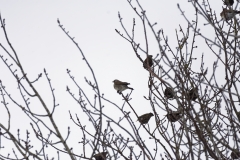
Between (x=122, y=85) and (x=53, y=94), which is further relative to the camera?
(x=122, y=85)

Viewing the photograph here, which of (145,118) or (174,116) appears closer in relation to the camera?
(174,116)

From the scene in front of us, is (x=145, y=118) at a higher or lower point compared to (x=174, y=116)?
higher

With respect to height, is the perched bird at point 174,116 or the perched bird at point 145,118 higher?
the perched bird at point 145,118

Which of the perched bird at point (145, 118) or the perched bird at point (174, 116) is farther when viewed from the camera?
the perched bird at point (145, 118)

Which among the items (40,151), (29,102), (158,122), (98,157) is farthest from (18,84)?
(158,122)

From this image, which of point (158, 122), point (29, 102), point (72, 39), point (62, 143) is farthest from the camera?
point (72, 39)

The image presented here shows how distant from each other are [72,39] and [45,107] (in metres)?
Answer: 0.97

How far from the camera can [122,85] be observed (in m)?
4.00

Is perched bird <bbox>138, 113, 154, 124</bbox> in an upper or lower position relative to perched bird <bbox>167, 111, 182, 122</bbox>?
upper

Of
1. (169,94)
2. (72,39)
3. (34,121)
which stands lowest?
(169,94)

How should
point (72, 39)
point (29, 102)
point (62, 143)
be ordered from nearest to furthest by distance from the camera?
1. point (62, 143)
2. point (29, 102)
3. point (72, 39)

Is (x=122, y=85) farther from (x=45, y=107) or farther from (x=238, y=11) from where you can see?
(x=238, y=11)

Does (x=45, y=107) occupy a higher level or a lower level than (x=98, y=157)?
higher

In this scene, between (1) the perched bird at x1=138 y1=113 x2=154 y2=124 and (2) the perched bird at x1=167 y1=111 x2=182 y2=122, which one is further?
(1) the perched bird at x1=138 y1=113 x2=154 y2=124
